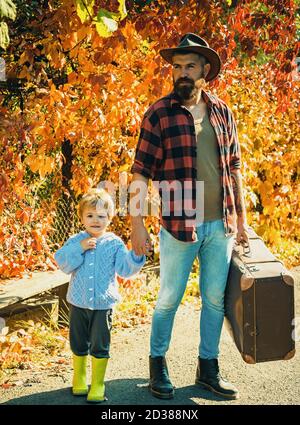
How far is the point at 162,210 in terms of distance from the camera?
393 cm

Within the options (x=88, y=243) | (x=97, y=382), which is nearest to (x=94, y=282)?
(x=88, y=243)

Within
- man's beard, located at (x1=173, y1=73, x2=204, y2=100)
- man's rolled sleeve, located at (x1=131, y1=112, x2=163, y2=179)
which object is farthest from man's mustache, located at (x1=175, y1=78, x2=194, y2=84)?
man's rolled sleeve, located at (x1=131, y1=112, x2=163, y2=179)

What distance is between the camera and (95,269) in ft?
12.6

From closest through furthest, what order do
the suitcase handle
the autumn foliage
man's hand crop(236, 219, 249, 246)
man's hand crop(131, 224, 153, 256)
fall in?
man's hand crop(131, 224, 153, 256)
the suitcase handle
man's hand crop(236, 219, 249, 246)
the autumn foliage

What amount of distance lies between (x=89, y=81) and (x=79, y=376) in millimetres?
2022

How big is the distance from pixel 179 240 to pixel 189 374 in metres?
1.04

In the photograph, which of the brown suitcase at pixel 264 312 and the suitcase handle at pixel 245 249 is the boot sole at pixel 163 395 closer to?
the brown suitcase at pixel 264 312

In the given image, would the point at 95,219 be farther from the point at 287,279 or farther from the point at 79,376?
the point at 287,279

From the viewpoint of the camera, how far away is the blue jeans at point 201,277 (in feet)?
12.8

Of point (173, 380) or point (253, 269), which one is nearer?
point (253, 269)

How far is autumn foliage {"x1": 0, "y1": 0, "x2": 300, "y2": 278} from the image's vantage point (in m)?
4.56

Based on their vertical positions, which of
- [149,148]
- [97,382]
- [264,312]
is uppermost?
[149,148]

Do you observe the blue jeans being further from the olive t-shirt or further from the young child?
the young child

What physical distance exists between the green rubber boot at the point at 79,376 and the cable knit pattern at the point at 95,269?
32cm
